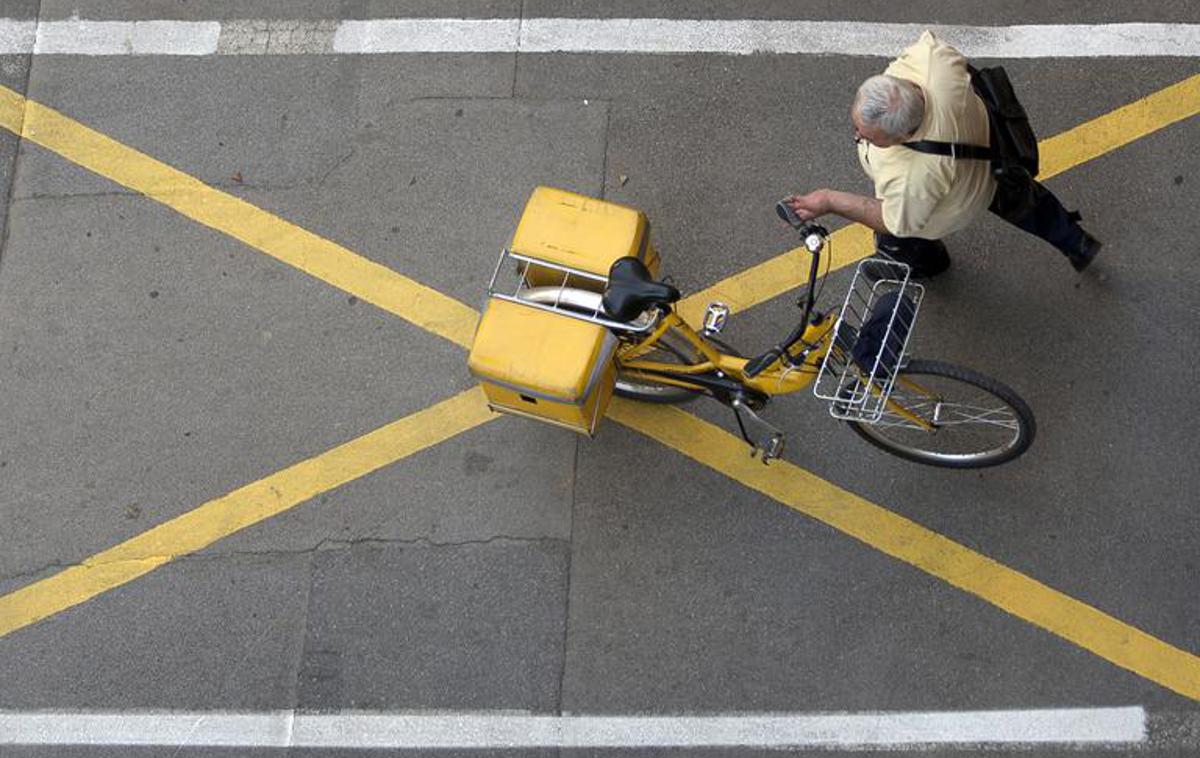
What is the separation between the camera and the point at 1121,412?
16.3 ft

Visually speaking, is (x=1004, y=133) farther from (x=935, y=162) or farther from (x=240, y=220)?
(x=240, y=220)

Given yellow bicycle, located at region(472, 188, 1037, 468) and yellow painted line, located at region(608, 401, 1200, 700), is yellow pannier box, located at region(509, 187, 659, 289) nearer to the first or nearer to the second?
yellow bicycle, located at region(472, 188, 1037, 468)

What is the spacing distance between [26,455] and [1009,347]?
Result: 4818 millimetres

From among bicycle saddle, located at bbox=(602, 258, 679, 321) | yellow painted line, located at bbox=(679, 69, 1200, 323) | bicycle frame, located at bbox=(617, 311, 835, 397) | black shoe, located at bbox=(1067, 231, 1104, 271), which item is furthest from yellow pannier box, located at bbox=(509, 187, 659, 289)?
black shoe, located at bbox=(1067, 231, 1104, 271)

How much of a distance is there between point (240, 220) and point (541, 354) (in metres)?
2.21

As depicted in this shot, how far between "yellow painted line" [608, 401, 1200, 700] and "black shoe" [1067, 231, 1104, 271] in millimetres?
1411

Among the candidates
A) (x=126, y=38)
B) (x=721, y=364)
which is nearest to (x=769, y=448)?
(x=721, y=364)

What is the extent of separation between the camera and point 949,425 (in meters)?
4.91

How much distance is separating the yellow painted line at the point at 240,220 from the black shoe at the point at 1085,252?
9.30 feet

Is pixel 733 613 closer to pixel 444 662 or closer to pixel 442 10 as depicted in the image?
pixel 444 662

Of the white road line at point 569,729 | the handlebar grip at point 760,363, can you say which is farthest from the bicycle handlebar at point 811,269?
the white road line at point 569,729

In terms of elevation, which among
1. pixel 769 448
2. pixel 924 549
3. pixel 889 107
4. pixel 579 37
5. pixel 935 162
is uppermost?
pixel 889 107

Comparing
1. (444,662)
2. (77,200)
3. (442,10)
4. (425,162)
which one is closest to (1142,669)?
(444,662)

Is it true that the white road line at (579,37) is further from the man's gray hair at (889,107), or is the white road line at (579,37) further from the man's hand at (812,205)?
the man's gray hair at (889,107)
